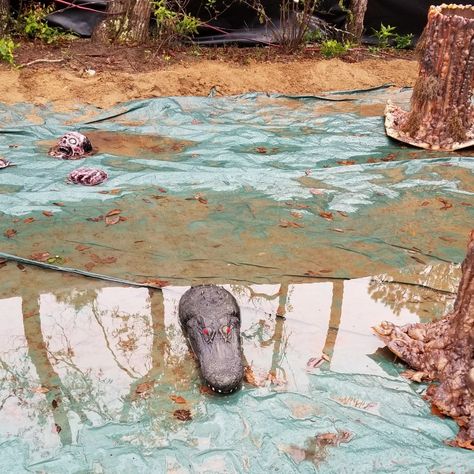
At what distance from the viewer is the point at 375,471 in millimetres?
3316

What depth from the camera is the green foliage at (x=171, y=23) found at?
410 inches

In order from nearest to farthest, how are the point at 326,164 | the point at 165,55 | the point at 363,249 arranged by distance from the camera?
1. the point at 363,249
2. the point at 326,164
3. the point at 165,55

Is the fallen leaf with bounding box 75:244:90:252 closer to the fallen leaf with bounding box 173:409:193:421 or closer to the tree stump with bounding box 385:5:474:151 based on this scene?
the fallen leaf with bounding box 173:409:193:421

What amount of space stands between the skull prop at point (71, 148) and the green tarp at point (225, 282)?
0.20 metres

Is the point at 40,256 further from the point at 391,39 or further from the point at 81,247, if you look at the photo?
the point at 391,39

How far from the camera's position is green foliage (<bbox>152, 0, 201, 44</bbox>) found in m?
10.4

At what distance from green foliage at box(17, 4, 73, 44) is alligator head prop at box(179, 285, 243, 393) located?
734 centimetres

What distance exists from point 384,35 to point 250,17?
102 inches

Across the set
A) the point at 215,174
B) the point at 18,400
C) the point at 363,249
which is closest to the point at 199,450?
the point at 18,400

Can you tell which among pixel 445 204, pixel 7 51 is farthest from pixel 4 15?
pixel 445 204

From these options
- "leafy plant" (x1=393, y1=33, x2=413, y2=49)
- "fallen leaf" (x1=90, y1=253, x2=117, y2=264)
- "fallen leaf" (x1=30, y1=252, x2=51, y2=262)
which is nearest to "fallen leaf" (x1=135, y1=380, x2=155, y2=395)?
"fallen leaf" (x1=90, y1=253, x2=117, y2=264)

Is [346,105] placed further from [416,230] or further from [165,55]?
[416,230]

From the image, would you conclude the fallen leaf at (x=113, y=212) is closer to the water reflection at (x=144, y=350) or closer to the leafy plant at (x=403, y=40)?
the water reflection at (x=144, y=350)

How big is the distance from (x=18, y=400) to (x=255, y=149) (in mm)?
4659
